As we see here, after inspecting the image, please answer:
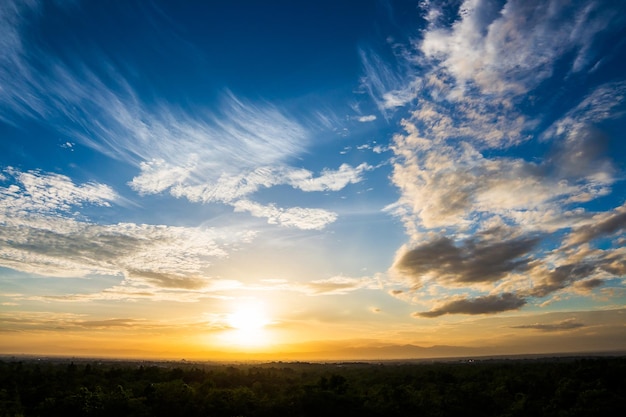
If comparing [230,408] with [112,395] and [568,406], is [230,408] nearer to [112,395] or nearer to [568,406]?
[112,395]

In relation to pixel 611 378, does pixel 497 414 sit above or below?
below

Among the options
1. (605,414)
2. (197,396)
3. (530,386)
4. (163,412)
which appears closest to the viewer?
(605,414)

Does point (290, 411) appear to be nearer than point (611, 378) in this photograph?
Yes

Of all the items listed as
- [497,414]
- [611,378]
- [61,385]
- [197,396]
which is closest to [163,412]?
[197,396]

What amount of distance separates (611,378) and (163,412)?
3076 inches

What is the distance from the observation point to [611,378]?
7294 cm

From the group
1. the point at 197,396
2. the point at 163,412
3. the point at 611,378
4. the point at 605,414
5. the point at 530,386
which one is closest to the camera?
the point at 605,414

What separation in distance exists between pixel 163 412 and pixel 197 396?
5555 millimetres

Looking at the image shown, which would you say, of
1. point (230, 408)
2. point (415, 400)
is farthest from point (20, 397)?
point (415, 400)

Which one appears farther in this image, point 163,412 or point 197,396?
point 197,396

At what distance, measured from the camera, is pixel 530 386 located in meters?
77.6

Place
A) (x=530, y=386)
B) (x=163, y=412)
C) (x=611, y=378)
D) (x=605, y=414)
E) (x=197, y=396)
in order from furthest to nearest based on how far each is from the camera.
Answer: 1. (x=530, y=386)
2. (x=611, y=378)
3. (x=197, y=396)
4. (x=163, y=412)
5. (x=605, y=414)

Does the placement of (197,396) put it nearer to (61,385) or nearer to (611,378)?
(61,385)

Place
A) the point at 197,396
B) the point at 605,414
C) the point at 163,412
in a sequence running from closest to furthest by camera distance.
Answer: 1. the point at 605,414
2. the point at 163,412
3. the point at 197,396
